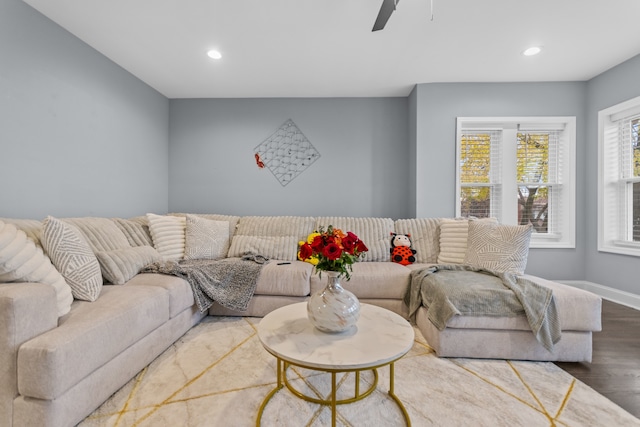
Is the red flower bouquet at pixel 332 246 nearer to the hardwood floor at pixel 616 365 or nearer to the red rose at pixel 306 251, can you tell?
the red rose at pixel 306 251

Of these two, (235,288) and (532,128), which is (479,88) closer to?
(532,128)

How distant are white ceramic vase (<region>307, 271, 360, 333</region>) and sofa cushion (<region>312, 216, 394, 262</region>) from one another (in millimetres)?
1588

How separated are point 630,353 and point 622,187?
79.3 inches

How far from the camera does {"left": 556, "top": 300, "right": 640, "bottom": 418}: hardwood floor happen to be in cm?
153

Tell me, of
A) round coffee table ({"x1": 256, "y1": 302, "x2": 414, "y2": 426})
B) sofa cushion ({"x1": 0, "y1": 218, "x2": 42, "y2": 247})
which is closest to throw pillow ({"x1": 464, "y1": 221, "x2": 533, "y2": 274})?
round coffee table ({"x1": 256, "y1": 302, "x2": 414, "y2": 426})

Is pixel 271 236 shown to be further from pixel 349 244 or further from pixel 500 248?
pixel 500 248

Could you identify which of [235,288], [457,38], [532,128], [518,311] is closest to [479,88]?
[532,128]

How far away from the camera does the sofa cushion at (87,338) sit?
113 cm

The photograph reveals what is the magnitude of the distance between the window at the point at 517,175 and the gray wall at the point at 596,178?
0.23 meters

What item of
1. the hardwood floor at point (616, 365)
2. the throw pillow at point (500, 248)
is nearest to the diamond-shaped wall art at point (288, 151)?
the throw pillow at point (500, 248)

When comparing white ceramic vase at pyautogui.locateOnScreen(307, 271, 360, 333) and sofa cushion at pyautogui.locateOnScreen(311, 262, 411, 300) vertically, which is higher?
white ceramic vase at pyautogui.locateOnScreen(307, 271, 360, 333)

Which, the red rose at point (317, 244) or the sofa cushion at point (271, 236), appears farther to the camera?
the sofa cushion at point (271, 236)

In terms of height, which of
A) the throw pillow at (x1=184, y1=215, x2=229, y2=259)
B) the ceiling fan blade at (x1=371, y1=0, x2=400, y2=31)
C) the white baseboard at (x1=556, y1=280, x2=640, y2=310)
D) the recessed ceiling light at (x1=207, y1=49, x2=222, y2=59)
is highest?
the recessed ceiling light at (x1=207, y1=49, x2=222, y2=59)

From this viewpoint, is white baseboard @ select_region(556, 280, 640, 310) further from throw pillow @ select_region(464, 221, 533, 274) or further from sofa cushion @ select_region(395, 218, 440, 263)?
sofa cushion @ select_region(395, 218, 440, 263)
